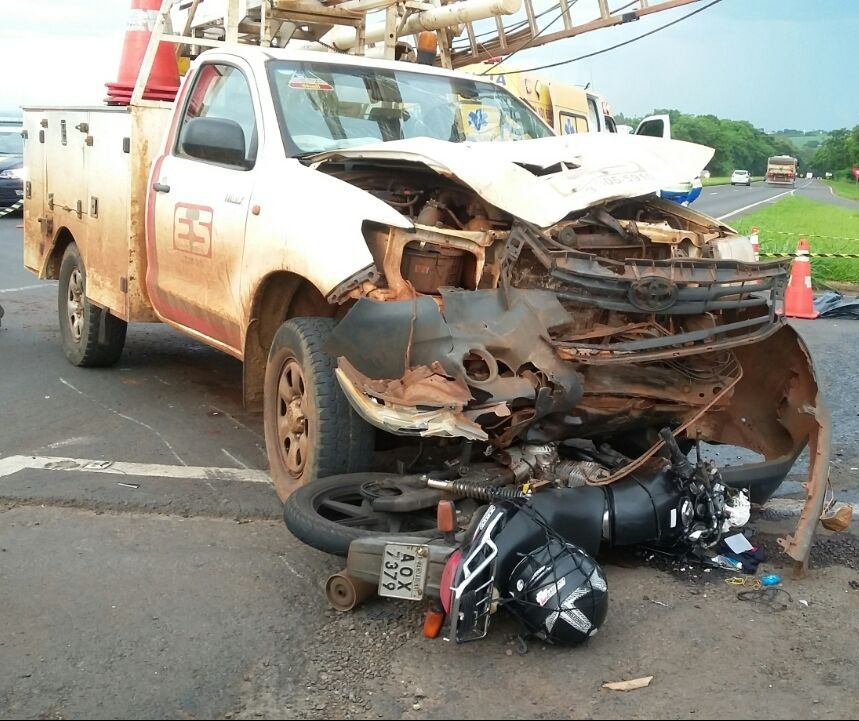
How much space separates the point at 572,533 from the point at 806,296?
25.3 feet

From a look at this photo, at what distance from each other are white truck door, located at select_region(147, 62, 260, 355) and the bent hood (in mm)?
572

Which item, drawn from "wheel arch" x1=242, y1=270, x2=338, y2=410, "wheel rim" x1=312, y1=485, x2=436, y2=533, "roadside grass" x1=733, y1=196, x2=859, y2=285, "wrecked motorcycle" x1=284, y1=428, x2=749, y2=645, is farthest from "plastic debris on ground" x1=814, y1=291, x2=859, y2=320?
"wheel rim" x1=312, y1=485, x2=436, y2=533

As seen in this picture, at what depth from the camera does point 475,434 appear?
3.78 m

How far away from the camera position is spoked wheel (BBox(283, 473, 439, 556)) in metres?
3.89

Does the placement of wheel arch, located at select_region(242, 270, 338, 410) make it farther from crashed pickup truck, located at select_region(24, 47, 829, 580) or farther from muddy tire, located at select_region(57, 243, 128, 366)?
muddy tire, located at select_region(57, 243, 128, 366)

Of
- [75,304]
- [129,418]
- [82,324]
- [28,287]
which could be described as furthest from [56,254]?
[28,287]

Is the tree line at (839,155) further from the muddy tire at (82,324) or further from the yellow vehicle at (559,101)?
Result: the muddy tire at (82,324)

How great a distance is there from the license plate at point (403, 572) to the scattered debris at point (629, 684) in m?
0.71

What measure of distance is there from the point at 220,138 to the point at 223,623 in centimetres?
257

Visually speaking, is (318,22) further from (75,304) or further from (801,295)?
(801,295)

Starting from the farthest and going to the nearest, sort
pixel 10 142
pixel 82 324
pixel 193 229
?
pixel 10 142, pixel 82 324, pixel 193 229

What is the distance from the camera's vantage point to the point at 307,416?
14.4ft

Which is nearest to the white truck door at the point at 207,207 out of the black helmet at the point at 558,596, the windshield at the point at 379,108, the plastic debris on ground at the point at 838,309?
the windshield at the point at 379,108

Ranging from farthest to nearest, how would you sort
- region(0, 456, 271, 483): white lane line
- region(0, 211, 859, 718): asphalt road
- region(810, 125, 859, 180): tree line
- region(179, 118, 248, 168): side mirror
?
region(810, 125, 859, 180): tree line, region(0, 456, 271, 483): white lane line, region(179, 118, 248, 168): side mirror, region(0, 211, 859, 718): asphalt road
